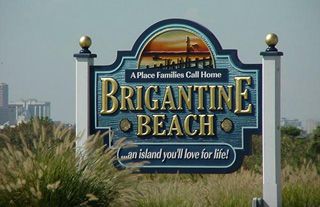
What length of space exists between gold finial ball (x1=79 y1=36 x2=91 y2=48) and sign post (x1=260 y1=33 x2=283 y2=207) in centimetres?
304

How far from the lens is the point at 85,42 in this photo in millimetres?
13961

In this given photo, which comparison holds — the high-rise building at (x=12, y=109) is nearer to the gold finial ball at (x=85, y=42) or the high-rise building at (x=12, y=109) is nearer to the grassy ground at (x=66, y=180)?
the gold finial ball at (x=85, y=42)

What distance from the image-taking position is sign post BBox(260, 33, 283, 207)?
13.4 meters

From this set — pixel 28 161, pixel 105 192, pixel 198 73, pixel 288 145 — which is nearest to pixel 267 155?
pixel 198 73

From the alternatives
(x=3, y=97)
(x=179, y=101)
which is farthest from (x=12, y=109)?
(x=179, y=101)

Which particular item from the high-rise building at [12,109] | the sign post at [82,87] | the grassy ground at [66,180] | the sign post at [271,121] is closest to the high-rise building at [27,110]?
the high-rise building at [12,109]

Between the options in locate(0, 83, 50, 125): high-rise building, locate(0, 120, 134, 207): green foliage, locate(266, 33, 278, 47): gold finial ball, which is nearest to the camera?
locate(0, 120, 134, 207): green foliage

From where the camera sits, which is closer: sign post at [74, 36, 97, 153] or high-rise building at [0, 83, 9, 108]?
sign post at [74, 36, 97, 153]

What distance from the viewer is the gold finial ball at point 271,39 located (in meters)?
13.6

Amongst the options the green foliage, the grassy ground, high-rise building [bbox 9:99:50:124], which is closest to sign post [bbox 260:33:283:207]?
the grassy ground

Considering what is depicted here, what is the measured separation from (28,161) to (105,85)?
4.10 m

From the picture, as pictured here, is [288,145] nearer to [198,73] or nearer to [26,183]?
[198,73]

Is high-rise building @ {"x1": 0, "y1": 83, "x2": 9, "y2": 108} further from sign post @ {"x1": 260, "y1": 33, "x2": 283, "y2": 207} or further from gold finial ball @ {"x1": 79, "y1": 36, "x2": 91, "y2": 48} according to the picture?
sign post @ {"x1": 260, "y1": 33, "x2": 283, "y2": 207}

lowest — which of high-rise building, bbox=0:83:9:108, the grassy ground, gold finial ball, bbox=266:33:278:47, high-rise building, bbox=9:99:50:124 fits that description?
the grassy ground
